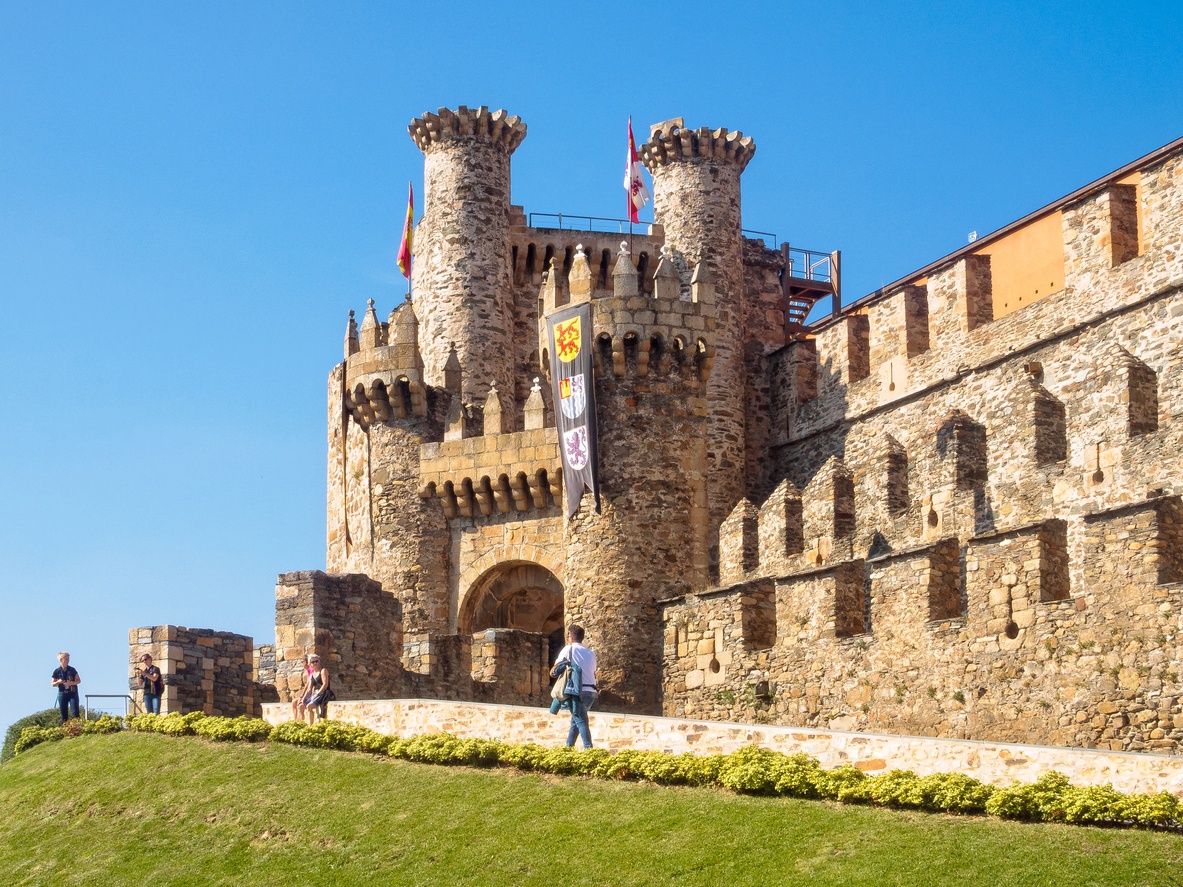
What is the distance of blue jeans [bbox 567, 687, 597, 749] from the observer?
30375mm

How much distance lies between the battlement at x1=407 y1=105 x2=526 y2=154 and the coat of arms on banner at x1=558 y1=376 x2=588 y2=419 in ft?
36.0

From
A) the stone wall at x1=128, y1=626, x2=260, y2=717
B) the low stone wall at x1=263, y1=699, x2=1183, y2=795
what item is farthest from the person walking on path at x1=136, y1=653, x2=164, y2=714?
the low stone wall at x1=263, y1=699, x2=1183, y2=795

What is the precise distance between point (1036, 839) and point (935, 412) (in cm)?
2115

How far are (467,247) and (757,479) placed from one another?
8662 millimetres

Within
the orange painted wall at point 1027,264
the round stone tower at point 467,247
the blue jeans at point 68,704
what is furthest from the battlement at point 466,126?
the blue jeans at point 68,704

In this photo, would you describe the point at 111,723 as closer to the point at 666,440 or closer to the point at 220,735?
the point at 220,735

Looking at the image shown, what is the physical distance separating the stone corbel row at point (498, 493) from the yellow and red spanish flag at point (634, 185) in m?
10.9

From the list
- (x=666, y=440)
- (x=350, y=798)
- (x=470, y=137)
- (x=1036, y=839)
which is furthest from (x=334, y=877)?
(x=470, y=137)

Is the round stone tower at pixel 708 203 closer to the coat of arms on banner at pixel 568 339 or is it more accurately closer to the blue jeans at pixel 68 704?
the coat of arms on banner at pixel 568 339

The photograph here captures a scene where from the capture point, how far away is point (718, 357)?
51.3 metres

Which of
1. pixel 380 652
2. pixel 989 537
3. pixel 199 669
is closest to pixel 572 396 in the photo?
pixel 380 652

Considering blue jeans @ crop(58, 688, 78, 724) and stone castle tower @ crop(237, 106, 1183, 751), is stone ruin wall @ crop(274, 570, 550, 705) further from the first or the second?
blue jeans @ crop(58, 688, 78, 724)

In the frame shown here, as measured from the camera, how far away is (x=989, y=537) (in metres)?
34.0

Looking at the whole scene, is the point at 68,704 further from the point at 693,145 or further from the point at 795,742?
the point at 693,145
